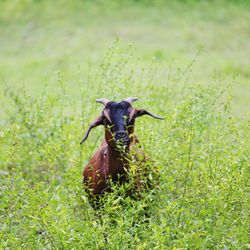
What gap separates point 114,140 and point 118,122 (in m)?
0.25

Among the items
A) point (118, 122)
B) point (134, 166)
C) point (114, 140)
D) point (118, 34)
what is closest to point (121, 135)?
point (114, 140)

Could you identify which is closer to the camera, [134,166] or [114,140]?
[134,166]

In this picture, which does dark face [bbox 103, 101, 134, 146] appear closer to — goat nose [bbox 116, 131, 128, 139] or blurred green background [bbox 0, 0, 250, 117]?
goat nose [bbox 116, 131, 128, 139]

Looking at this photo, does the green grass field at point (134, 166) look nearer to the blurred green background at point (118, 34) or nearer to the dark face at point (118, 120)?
the dark face at point (118, 120)

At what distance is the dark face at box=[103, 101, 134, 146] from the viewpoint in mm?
7180

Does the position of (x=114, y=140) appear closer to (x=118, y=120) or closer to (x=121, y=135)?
(x=121, y=135)

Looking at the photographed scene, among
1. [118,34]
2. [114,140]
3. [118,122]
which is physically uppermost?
[118,122]

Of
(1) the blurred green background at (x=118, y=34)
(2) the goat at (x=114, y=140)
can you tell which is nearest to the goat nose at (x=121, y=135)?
(2) the goat at (x=114, y=140)

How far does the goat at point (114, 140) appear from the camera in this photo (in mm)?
7230

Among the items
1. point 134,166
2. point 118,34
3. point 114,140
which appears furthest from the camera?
point 118,34

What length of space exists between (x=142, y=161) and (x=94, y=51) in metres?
15.3

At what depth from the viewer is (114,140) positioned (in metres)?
7.16

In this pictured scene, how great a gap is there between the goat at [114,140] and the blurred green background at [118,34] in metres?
10.4

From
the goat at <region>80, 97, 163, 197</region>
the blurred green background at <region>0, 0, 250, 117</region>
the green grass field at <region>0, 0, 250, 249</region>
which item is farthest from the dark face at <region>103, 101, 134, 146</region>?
the blurred green background at <region>0, 0, 250, 117</region>
